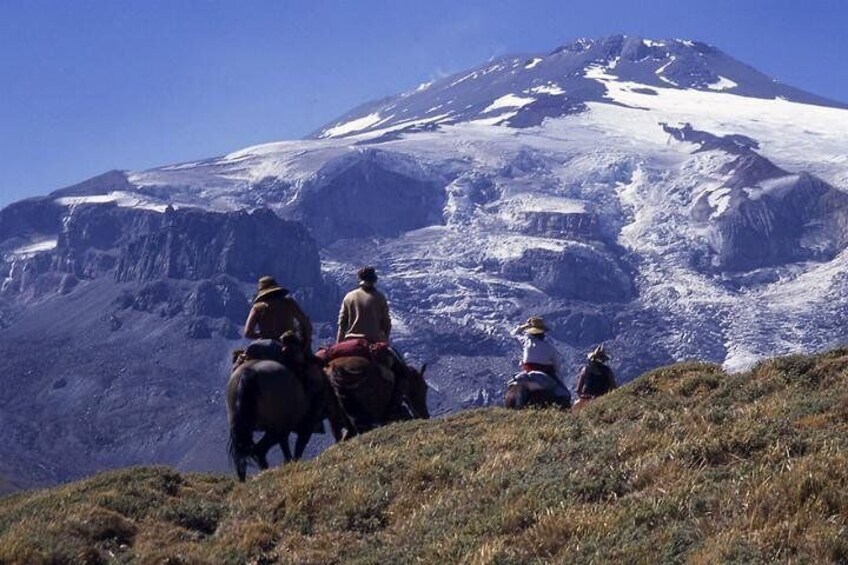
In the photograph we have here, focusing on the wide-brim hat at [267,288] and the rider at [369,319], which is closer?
the wide-brim hat at [267,288]

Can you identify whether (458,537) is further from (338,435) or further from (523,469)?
(338,435)

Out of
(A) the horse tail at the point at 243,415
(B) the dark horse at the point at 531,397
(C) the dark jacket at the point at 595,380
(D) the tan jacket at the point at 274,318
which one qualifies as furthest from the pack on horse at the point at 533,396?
(A) the horse tail at the point at 243,415

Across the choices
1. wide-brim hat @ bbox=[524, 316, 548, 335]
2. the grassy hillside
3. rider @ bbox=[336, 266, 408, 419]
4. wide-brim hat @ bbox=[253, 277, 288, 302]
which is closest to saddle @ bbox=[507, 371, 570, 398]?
wide-brim hat @ bbox=[524, 316, 548, 335]

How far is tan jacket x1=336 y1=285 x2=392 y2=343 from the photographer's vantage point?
967 inches

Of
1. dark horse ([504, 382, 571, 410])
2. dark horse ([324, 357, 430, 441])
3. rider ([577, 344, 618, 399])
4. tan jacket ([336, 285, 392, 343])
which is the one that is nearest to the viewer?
dark horse ([504, 382, 571, 410])

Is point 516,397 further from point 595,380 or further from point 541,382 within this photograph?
point 595,380

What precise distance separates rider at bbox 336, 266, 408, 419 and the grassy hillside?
556cm

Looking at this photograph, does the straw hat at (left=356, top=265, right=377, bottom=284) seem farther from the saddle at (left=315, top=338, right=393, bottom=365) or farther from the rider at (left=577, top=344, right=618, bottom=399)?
the rider at (left=577, top=344, right=618, bottom=399)

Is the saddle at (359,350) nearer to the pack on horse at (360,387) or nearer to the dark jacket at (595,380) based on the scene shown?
the pack on horse at (360,387)

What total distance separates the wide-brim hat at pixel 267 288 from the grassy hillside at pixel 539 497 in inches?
176

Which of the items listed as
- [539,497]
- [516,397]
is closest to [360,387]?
[516,397]

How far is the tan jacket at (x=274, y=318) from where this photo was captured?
74.1 ft

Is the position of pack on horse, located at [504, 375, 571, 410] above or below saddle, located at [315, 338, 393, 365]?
below

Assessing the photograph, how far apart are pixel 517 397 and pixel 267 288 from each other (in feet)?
14.7
